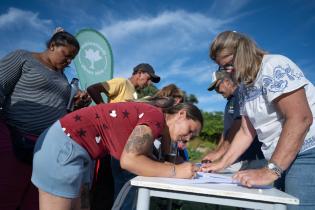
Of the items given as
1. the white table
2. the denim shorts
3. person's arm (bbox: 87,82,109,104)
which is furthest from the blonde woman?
person's arm (bbox: 87,82,109,104)

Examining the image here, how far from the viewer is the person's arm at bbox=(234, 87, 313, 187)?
1519 millimetres

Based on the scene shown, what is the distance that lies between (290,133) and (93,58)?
247cm

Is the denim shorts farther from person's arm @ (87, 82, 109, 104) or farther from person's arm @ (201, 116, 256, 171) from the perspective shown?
person's arm @ (87, 82, 109, 104)

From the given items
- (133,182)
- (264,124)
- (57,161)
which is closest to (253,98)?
(264,124)

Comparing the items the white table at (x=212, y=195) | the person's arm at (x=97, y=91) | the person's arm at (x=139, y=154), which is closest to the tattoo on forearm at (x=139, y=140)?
the person's arm at (x=139, y=154)

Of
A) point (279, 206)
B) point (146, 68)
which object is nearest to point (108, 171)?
point (146, 68)

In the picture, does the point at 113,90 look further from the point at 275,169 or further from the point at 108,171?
the point at 275,169

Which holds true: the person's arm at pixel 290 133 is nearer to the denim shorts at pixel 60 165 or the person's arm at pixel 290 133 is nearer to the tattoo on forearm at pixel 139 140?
the tattoo on forearm at pixel 139 140

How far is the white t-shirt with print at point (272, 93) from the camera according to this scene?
1.59 m

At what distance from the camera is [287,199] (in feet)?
4.05

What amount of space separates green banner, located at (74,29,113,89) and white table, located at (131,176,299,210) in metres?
2.22

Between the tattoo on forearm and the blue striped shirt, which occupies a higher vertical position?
the blue striped shirt

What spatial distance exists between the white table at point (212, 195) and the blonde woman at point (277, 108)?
20 centimetres

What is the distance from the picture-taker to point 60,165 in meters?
1.51
